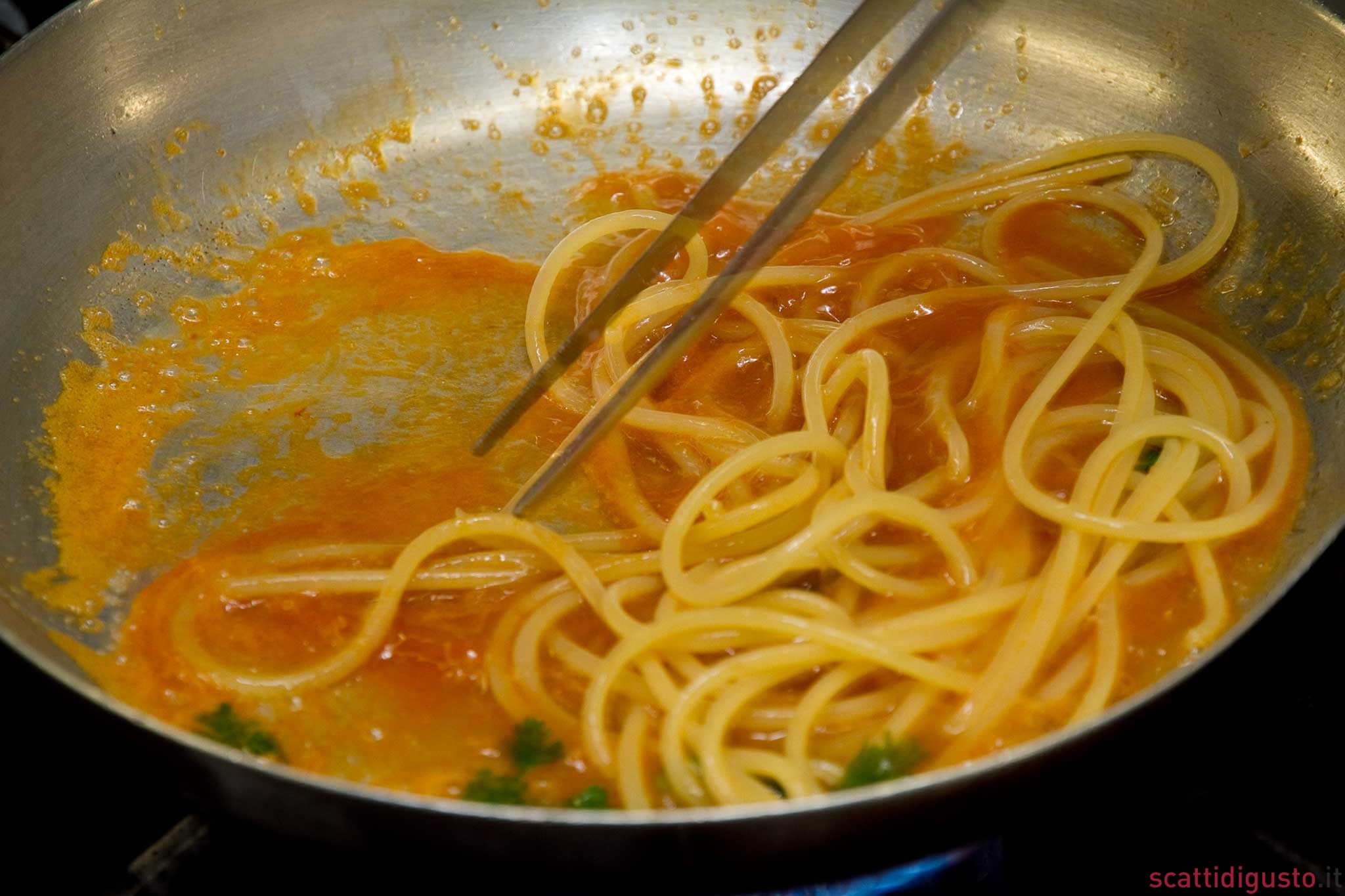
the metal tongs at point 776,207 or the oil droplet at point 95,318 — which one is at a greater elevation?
the oil droplet at point 95,318

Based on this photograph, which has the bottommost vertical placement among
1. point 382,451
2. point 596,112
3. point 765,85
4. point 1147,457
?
point 1147,457

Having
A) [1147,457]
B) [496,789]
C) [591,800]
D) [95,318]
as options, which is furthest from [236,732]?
[1147,457]

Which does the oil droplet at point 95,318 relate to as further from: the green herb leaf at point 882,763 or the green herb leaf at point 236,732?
the green herb leaf at point 882,763

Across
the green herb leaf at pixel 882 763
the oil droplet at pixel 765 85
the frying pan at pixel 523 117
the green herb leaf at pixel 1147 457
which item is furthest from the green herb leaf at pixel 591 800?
the oil droplet at pixel 765 85

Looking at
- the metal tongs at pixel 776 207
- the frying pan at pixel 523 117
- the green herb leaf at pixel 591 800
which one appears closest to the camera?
the green herb leaf at pixel 591 800

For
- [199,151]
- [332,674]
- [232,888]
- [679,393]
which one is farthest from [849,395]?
[199,151]

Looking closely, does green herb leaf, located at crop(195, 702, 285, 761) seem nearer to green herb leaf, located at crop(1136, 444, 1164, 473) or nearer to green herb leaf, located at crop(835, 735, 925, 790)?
green herb leaf, located at crop(835, 735, 925, 790)

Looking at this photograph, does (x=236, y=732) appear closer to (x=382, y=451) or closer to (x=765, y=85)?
(x=382, y=451)
